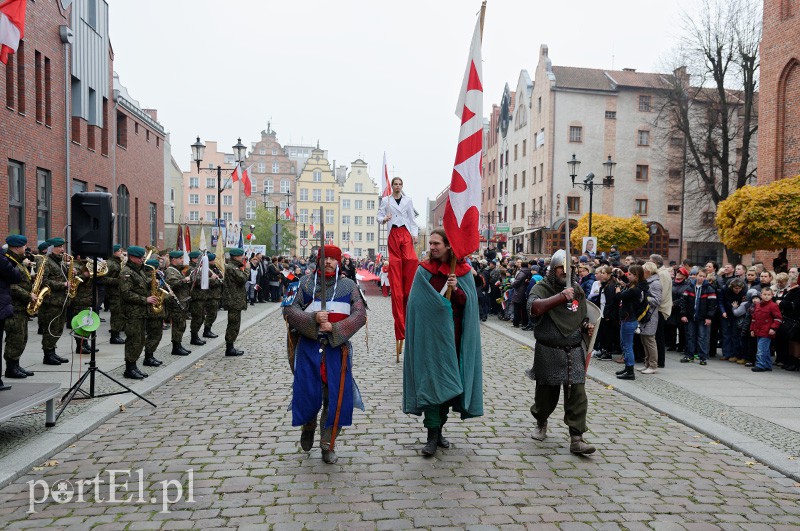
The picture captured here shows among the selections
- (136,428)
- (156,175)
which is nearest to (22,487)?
(136,428)

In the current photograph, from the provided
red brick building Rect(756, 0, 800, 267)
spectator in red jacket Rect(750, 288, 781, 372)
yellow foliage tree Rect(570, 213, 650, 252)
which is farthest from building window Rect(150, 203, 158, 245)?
spectator in red jacket Rect(750, 288, 781, 372)

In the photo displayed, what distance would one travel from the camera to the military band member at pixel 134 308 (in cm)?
925

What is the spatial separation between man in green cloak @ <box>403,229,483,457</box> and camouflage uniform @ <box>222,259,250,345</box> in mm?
6784

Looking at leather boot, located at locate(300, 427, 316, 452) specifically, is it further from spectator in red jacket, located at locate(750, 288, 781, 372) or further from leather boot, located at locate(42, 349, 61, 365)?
spectator in red jacket, located at locate(750, 288, 781, 372)

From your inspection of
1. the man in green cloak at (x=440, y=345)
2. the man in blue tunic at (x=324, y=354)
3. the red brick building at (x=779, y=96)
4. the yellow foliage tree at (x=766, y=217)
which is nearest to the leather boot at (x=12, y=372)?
the man in blue tunic at (x=324, y=354)

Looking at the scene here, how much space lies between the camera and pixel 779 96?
26.1 meters

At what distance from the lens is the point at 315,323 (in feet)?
18.6

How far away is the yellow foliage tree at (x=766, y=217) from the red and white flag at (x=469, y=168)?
51.5 ft

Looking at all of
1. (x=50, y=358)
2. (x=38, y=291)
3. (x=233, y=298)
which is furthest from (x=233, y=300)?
(x=38, y=291)

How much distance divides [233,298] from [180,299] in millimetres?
978

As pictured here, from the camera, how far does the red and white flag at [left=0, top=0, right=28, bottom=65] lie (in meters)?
8.19

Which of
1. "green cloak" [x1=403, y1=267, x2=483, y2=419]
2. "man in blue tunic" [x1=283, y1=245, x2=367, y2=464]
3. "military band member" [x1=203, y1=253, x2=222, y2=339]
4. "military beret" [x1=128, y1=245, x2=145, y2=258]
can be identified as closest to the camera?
"man in blue tunic" [x1=283, y1=245, x2=367, y2=464]

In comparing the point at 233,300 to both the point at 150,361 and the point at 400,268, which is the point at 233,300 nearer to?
the point at 150,361

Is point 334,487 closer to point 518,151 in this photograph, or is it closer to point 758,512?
point 758,512
